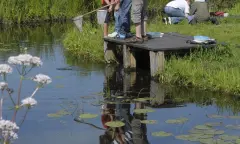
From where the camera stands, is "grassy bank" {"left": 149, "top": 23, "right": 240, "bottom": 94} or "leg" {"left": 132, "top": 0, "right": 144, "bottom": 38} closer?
"grassy bank" {"left": 149, "top": 23, "right": 240, "bottom": 94}

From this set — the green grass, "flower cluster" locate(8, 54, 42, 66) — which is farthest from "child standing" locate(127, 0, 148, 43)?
"flower cluster" locate(8, 54, 42, 66)

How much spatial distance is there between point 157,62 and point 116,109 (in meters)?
2.09

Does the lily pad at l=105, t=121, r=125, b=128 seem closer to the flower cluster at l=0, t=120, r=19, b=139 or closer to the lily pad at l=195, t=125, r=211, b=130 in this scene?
the lily pad at l=195, t=125, r=211, b=130

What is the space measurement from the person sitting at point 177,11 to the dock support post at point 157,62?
6880 mm

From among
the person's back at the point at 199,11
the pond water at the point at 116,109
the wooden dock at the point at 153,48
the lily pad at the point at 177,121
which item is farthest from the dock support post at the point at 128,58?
the person's back at the point at 199,11

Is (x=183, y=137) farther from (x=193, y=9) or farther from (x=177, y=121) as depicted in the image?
(x=193, y=9)

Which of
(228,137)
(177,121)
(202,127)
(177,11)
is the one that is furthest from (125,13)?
(177,11)

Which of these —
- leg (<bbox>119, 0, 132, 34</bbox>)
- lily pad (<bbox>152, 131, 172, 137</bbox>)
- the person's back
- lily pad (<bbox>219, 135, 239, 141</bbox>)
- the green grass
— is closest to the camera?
lily pad (<bbox>219, 135, 239, 141</bbox>)

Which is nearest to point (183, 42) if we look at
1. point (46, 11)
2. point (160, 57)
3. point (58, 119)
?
point (160, 57)

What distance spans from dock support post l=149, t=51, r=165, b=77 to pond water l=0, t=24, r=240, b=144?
212 mm

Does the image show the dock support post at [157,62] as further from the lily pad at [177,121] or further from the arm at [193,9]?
the arm at [193,9]

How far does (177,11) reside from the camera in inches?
643

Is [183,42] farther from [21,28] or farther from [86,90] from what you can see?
[21,28]

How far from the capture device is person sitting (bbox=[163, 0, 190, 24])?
16125 mm
